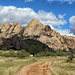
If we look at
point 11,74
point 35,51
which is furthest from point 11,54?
point 11,74

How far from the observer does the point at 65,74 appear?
2427cm

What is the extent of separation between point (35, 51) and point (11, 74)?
139 m

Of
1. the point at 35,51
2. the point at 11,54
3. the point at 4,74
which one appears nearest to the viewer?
the point at 4,74

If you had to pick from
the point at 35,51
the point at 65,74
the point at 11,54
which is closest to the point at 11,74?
the point at 65,74

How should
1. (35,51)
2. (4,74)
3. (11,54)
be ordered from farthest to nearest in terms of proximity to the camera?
(35,51) < (11,54) < (4,74)

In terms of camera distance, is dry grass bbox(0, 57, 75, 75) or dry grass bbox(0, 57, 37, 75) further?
dry grass bbox(0, 57, 75, 75)

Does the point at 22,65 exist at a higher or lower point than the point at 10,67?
lower

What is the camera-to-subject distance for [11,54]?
124m

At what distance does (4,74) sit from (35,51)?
457ft

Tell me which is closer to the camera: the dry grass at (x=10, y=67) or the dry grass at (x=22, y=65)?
the dry grass at (x=10, y=67)

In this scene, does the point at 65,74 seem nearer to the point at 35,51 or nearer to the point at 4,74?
the point at 4,74

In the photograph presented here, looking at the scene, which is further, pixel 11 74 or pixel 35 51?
pixel 35 51

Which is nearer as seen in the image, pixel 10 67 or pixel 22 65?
pixel 10 67

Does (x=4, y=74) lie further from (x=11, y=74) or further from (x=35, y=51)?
(x=35, y=51)
